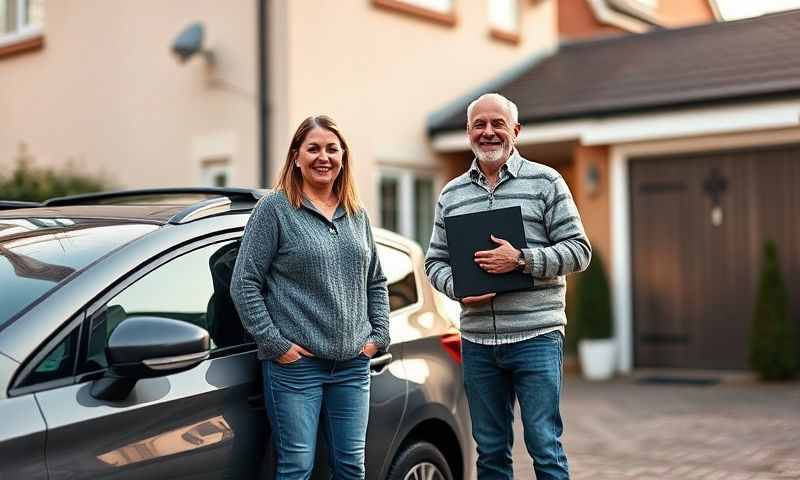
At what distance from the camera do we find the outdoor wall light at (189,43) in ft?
37.6

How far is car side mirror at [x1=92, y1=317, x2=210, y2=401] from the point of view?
3.03 meters

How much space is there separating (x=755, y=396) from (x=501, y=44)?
6233 mm

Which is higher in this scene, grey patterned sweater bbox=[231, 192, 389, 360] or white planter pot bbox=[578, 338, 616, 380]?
grey patterned sweater bbox=[231, 192, 389, 360]

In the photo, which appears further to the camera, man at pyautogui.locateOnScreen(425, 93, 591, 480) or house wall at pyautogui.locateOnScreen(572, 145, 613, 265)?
house wall at pyautogui.locateOnScreen(572, 145, 613, 265)

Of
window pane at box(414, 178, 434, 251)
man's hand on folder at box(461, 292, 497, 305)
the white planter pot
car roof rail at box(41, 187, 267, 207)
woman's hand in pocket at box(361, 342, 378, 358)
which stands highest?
window pane at box(414, 178, 434, 251)

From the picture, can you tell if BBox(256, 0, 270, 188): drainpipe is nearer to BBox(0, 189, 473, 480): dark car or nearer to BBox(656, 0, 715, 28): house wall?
BBox(0, 189, 473, 480): dark car

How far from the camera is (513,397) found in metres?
4.30

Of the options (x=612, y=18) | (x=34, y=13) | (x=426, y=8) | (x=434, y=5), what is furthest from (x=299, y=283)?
(x=612, y=18)

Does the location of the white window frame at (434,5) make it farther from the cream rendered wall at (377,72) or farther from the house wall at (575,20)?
the house wall at (575,20)

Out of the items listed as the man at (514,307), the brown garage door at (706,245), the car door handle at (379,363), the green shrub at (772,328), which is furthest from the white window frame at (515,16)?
the car door handle at (379,363)

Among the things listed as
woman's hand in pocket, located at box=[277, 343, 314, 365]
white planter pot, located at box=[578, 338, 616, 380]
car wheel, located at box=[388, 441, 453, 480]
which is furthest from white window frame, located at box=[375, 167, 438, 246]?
woman's hand in pocket, located at box=[277, 343, 314, 365]

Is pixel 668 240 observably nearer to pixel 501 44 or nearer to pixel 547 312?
pixel 501 44

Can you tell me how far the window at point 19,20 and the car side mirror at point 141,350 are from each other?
39.1 feet

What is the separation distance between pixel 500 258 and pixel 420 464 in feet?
3.28
